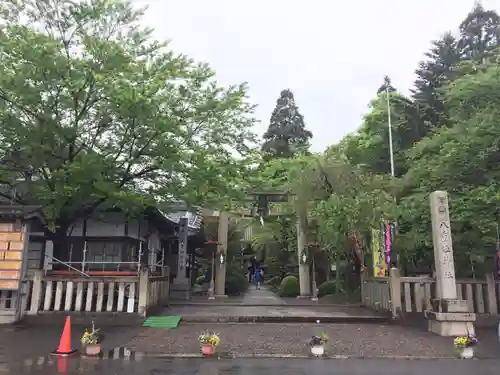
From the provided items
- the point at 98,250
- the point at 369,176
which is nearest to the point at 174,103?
the point at 98,250

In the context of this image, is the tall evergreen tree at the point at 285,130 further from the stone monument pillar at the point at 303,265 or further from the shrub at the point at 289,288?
the stone monument pillar at the point at 303,265

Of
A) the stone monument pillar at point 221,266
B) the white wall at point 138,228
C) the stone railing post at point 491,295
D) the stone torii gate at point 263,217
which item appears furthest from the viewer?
the stone torii gate at point 263,217

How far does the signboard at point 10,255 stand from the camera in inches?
542

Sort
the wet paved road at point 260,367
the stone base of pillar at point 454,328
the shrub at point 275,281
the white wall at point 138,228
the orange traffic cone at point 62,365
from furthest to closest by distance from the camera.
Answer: the shrub at point 275,281 → the white wall at point 138,228 → the stone base of pillar at point 454,328 → the wet paved road at point 260,367 → the orange traffic cone at point 62,365

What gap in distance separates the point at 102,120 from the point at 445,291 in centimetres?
1243

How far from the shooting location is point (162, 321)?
14.1m

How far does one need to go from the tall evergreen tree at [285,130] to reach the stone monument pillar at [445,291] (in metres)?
35.4

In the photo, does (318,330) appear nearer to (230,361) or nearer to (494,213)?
(230,361)

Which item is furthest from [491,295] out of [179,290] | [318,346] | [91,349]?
[179,290]

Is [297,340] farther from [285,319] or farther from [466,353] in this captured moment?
[466,353]

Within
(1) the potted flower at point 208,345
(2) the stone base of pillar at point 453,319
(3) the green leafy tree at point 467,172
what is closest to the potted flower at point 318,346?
(1) the potted flower at point 208,345

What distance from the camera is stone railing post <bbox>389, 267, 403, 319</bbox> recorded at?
15242 mm

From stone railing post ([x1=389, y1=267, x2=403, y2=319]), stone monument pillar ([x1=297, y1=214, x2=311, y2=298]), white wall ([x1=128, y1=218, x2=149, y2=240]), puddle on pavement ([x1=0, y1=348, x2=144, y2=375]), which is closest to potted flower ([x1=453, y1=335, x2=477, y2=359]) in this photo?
stone railing post ([x1=389, y1=267, x2=403, y2=319])

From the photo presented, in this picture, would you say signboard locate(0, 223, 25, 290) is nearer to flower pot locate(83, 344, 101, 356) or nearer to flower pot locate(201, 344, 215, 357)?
flower pot locate(83, 344, 101, 356)
